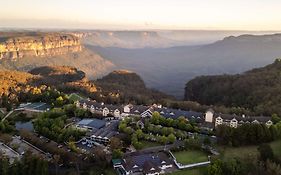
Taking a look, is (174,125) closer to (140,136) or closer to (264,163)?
(140,136)

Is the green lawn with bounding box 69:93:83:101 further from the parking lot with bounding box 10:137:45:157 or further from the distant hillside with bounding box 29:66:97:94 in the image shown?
the parking lot with bounding box 10:137:45:157

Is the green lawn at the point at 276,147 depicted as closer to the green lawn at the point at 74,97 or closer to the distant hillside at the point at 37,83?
the green lawn at the point at 74,97

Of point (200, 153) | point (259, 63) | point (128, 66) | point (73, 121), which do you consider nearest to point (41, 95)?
point (73, 121)

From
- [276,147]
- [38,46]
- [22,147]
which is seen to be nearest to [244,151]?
[276,147]

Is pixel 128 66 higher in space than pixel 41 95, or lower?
lower

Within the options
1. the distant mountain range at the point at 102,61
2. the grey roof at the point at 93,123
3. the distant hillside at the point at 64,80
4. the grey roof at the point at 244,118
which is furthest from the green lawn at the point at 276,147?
the distant mountain range at the point at 102,61
